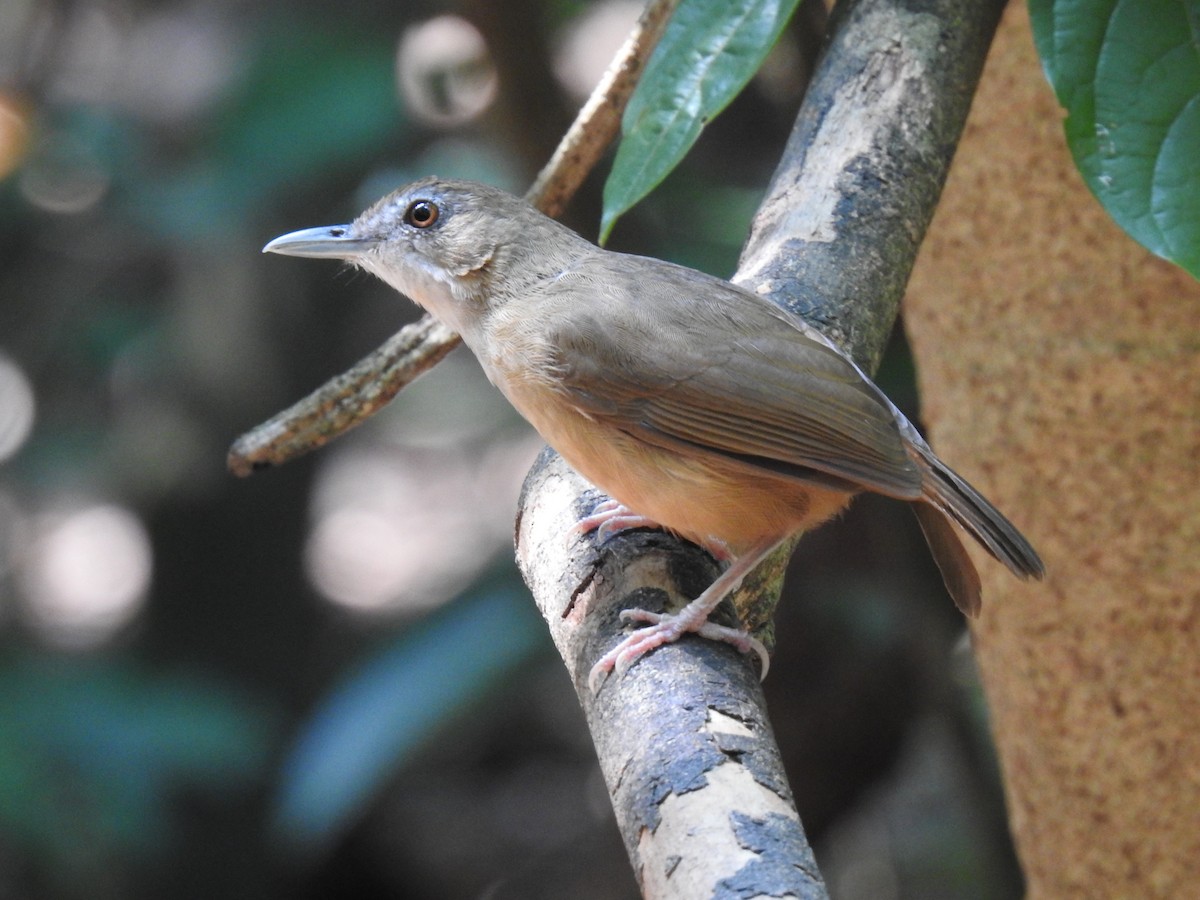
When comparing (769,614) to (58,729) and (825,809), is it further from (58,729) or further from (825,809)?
(58,729)

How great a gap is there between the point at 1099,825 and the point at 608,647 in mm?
1640

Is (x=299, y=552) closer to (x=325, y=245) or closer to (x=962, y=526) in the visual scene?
(x=325, y=245)

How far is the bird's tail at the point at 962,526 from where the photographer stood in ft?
8.10

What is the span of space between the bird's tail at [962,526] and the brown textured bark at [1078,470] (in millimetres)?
687

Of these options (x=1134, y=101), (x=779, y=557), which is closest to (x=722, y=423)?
(x=779, y=557)

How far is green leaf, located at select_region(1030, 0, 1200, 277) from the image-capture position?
7.76ft

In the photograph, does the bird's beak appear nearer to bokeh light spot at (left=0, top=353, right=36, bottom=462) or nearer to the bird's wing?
the bird's wing

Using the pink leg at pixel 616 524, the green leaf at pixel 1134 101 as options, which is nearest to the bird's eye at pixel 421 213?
the pink leg at pixel 616 524

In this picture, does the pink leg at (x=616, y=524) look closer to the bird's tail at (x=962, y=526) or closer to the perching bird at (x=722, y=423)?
the perching bird at (x=722, y=423)

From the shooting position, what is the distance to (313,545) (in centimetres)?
Result: 647

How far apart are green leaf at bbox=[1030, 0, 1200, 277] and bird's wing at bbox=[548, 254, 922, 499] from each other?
545 millimetres

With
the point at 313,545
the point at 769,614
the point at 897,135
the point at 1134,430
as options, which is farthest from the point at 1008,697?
the point at 313,545

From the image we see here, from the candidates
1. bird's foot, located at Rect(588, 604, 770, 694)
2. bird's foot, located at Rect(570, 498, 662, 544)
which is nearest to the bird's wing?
bird's foot, located at Rect(570, 498, 662, 544)

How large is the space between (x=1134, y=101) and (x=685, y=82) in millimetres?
822
